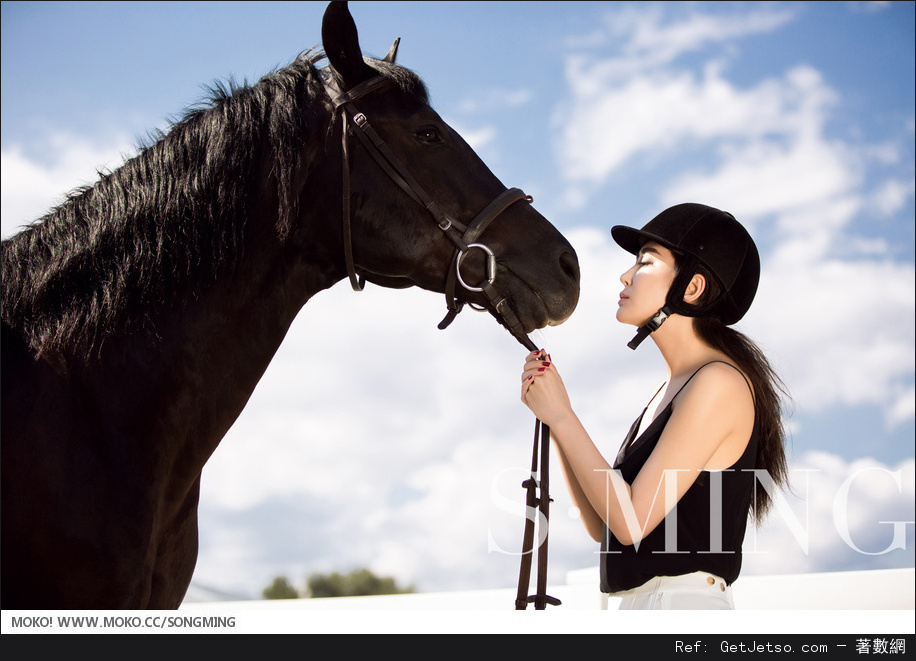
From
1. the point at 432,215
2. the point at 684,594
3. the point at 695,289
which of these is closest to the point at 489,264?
the point at 432,215

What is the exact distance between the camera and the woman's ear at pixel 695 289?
276cm

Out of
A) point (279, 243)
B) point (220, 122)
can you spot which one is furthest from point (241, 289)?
point (220, 122)

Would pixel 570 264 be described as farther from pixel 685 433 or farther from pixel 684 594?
pixel 684 594

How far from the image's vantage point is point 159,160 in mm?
2766

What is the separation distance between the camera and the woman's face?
108 inches

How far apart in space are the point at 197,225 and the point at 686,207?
1815mm

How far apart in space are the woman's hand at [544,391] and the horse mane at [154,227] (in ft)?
3.48

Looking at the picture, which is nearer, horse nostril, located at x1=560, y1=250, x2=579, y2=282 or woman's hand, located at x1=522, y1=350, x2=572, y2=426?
woman's hand, located at x1=522, y1=350, x2=572, y2=426

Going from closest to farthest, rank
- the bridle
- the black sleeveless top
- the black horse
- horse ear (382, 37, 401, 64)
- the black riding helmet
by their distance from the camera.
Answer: the black horse < the black sleeveless top < the black riding helmet < the bridle < horse ear (382, 37, 401, 64)

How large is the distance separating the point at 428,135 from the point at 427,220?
384mm

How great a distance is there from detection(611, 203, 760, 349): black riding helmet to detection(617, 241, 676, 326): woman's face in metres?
0.03

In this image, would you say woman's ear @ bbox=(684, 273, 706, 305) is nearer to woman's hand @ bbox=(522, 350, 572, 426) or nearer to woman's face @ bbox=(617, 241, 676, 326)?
woman's face @ bbox=(617, 241, 676, 326)

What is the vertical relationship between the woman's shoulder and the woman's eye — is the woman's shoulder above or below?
below

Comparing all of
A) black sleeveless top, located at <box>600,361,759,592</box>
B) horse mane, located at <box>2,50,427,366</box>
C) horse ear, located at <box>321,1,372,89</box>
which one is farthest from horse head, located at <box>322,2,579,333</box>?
black sleeveless top, located at <box>600,361,759,592</box>
